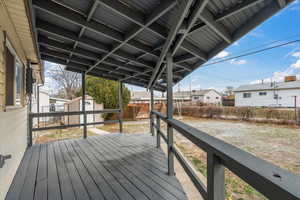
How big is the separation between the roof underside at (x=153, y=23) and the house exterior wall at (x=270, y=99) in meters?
20.3

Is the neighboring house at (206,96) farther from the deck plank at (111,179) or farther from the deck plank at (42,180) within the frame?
the deck plank at (42,180)

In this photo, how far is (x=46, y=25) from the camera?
279 centimetres

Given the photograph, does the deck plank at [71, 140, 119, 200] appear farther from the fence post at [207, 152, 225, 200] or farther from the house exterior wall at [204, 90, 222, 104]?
the house exterior wall at [204, 90, 222, 104]


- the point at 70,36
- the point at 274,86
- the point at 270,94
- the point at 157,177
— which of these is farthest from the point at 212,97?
the point at 70,36

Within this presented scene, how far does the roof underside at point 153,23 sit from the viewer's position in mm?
1835

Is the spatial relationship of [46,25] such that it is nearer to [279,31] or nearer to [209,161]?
[209,161]

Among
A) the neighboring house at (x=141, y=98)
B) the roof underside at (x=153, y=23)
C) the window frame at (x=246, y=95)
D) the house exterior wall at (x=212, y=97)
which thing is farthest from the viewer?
the house exterior wall at (x=212, y=97)

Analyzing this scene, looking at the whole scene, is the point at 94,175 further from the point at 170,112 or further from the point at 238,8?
the point at 238,8

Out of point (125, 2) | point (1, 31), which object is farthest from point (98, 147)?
point (125, 2)

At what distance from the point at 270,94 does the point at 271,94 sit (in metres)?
0.10

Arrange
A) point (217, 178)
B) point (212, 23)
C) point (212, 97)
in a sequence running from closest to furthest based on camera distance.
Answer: point (217, 178) → point (212, 23) → point (212, 97)

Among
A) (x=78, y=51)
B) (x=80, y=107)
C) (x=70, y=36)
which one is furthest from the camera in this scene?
(x=80, y=107)

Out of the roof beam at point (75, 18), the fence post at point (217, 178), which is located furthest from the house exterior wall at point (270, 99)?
the fence post at point (217, 178)

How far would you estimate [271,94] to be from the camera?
63.3 ft
